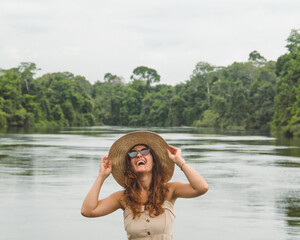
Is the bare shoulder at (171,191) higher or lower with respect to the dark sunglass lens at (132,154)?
lower

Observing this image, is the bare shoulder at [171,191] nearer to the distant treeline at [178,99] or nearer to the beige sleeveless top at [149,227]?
the beige sleeveless top at [149,227]

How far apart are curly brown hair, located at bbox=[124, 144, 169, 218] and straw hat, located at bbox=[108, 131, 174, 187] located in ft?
0.21

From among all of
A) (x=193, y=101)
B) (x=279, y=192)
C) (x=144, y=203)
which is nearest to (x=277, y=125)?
(x=279, y=192)

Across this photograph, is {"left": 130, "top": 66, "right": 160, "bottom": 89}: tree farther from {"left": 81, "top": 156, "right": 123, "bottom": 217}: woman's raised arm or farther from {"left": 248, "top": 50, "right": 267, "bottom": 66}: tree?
{"left": 81, "top": 156, "right": 123, "bottom": 217}: woman's raised arm

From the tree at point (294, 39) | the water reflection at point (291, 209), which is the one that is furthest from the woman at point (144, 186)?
the tree at point (294, 39)

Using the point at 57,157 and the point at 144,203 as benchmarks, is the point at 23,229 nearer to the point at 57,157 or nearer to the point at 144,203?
the point at 144,203

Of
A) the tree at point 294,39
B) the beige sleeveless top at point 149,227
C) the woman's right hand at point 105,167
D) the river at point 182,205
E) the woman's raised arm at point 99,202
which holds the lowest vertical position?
the river at point 182,205

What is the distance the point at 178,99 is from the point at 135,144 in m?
128

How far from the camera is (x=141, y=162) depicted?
11.3ft

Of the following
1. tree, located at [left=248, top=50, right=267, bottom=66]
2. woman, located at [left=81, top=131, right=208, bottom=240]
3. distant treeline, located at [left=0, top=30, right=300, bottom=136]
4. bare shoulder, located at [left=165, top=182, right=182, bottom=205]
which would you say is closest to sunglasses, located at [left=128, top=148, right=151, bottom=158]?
woman, located at [left=81, top=131, right=208, bottom=240]

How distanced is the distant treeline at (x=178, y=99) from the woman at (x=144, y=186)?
47.1m

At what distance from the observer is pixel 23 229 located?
8750mm

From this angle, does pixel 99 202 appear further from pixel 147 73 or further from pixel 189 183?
pixel 147 73

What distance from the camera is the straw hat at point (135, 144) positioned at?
137 inches
